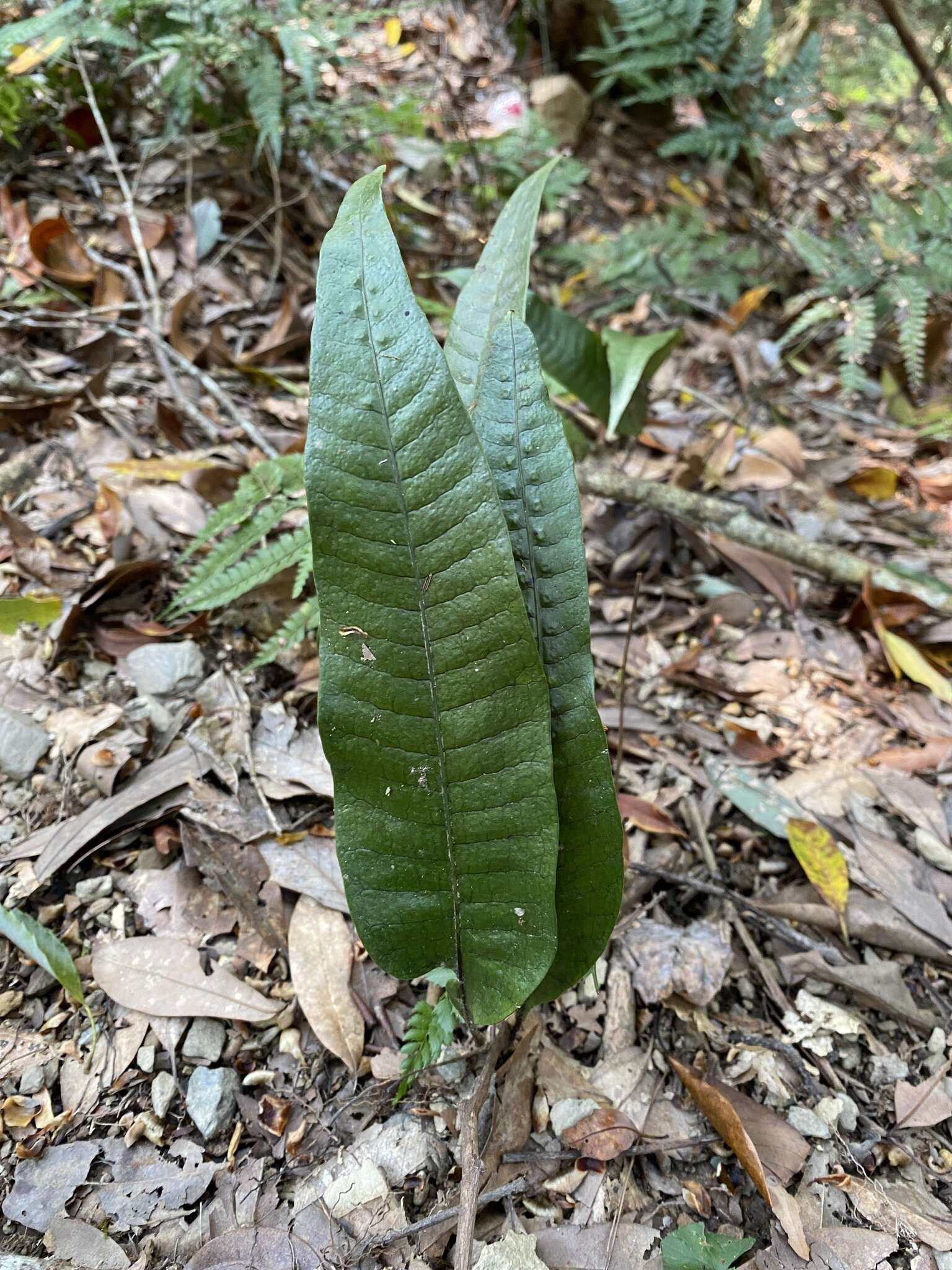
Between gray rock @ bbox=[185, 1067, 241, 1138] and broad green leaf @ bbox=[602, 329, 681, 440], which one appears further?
broad green leaf @ bbox=[602, 329, 681, 440]

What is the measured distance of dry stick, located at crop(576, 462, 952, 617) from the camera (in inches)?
59.4

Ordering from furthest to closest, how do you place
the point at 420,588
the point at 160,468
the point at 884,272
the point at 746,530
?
the point at 884,272
the point at 746,530
the point at 160,468
the point at 420,588

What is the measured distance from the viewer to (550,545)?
67 centimetres

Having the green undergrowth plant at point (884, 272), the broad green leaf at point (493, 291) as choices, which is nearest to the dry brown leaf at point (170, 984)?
the broad green leaf at point (493, 291)

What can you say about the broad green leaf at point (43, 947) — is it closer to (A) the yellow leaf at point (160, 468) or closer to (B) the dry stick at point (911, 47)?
(A) the yellow leaf at point (160, 468)

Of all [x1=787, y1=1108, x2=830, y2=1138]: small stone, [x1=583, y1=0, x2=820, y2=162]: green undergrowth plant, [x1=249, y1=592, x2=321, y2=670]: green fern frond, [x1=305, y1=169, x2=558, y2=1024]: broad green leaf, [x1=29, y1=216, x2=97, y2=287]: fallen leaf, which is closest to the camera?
[x1=305, y1=169, x2=558, y2=1024]: broad green leaf

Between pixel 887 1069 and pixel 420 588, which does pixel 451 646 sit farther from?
pixel 887 1069

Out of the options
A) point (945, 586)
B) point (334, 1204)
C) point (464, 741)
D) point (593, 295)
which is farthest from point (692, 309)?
point (334, 1204)

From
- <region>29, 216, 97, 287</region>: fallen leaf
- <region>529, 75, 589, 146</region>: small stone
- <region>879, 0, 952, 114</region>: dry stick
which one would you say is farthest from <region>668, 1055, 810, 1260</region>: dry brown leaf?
<region>529, 75, 589, 146</region>: small stone

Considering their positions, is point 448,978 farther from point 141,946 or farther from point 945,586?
point 945,586

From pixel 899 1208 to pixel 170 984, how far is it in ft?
2.48

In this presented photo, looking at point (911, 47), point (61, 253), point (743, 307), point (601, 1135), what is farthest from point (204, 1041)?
point (911, 47)

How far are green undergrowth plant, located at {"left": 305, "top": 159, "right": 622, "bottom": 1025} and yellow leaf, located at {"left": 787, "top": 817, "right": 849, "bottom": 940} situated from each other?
0.44 m

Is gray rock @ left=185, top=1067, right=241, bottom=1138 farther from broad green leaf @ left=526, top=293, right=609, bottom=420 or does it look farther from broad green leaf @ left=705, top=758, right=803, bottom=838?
broad green leaf @ left=526, top=293, right=609, bottom=420
